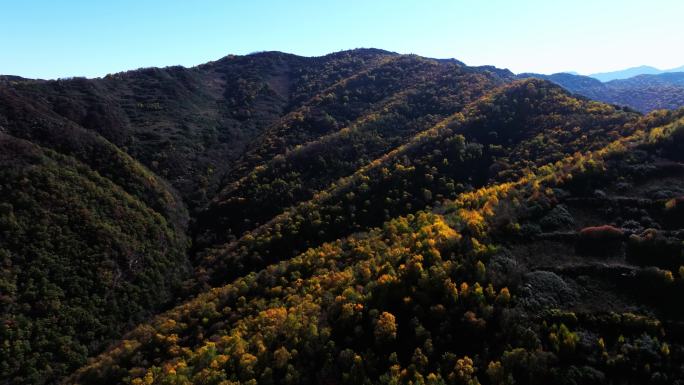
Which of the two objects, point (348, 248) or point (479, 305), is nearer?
point (479, 305)

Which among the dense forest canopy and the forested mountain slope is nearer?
the forested mountain slope

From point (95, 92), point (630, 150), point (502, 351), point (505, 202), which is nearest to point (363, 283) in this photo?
point (502, 351)

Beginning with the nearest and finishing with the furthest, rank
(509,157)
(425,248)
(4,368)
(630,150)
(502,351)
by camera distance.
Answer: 1. (502,351)
2. (4,368)
3. (425,248)
4. (630,150)
5. (509,157)

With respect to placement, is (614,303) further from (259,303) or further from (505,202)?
(259,303)

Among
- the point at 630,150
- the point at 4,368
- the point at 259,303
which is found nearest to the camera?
the point at 4,368

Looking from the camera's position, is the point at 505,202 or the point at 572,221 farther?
the point at 505,202

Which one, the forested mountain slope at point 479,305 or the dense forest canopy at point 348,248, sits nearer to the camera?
the forested mountain slope at point 479,305

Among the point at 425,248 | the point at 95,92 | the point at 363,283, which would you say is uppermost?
the point at 95,92

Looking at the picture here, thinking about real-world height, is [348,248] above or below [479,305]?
below
